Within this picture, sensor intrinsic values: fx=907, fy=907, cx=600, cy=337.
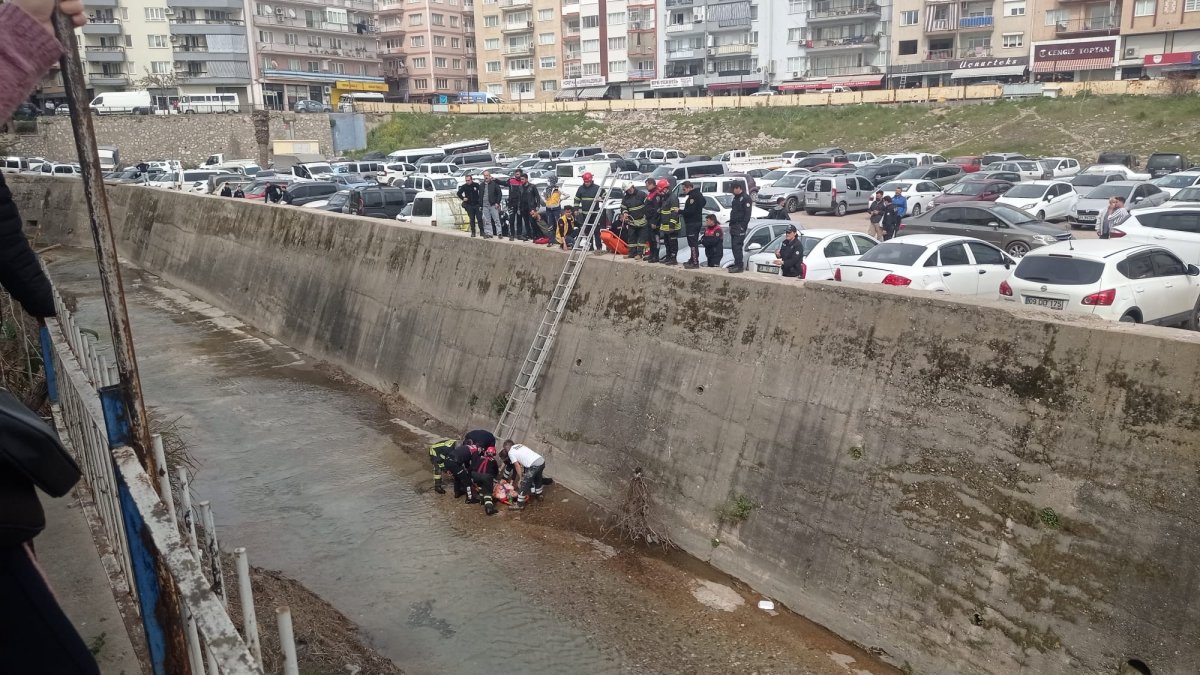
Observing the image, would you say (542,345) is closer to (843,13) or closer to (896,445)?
(896,445)

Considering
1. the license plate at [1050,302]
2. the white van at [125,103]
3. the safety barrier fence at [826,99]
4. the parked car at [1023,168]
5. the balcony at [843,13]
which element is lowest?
the license plate at [1050,302]

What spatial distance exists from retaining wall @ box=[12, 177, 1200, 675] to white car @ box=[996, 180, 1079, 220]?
61.1 feet

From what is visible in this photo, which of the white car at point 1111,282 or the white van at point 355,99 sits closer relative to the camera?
the white car at point 1111,282

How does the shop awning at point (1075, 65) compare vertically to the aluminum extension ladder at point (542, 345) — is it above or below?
above

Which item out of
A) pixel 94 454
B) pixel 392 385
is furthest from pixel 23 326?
pixel 392 385

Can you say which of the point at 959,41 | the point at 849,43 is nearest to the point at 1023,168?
the point at 959,41

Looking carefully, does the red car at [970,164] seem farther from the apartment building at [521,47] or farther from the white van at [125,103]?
the white van at [125,103]

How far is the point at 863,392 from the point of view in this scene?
10.9m

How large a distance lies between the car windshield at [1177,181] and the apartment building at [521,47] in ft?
215

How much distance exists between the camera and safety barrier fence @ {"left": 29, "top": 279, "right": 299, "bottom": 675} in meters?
2.77

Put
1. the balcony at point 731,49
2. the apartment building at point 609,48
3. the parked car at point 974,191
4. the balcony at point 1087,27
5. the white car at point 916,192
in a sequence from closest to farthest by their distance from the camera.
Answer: the parked car at point 974,191, the white car at point 916,192, the balcony at point 1087,27, the balcony at point 731,49, the apartment building at point 609,48

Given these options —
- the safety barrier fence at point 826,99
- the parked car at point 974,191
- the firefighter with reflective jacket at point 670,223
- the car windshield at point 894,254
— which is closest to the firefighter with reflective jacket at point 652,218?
the firefighter with reflective jacket at point 670,223

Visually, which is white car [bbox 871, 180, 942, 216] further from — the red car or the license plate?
the license plate

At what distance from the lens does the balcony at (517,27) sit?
293 ft
